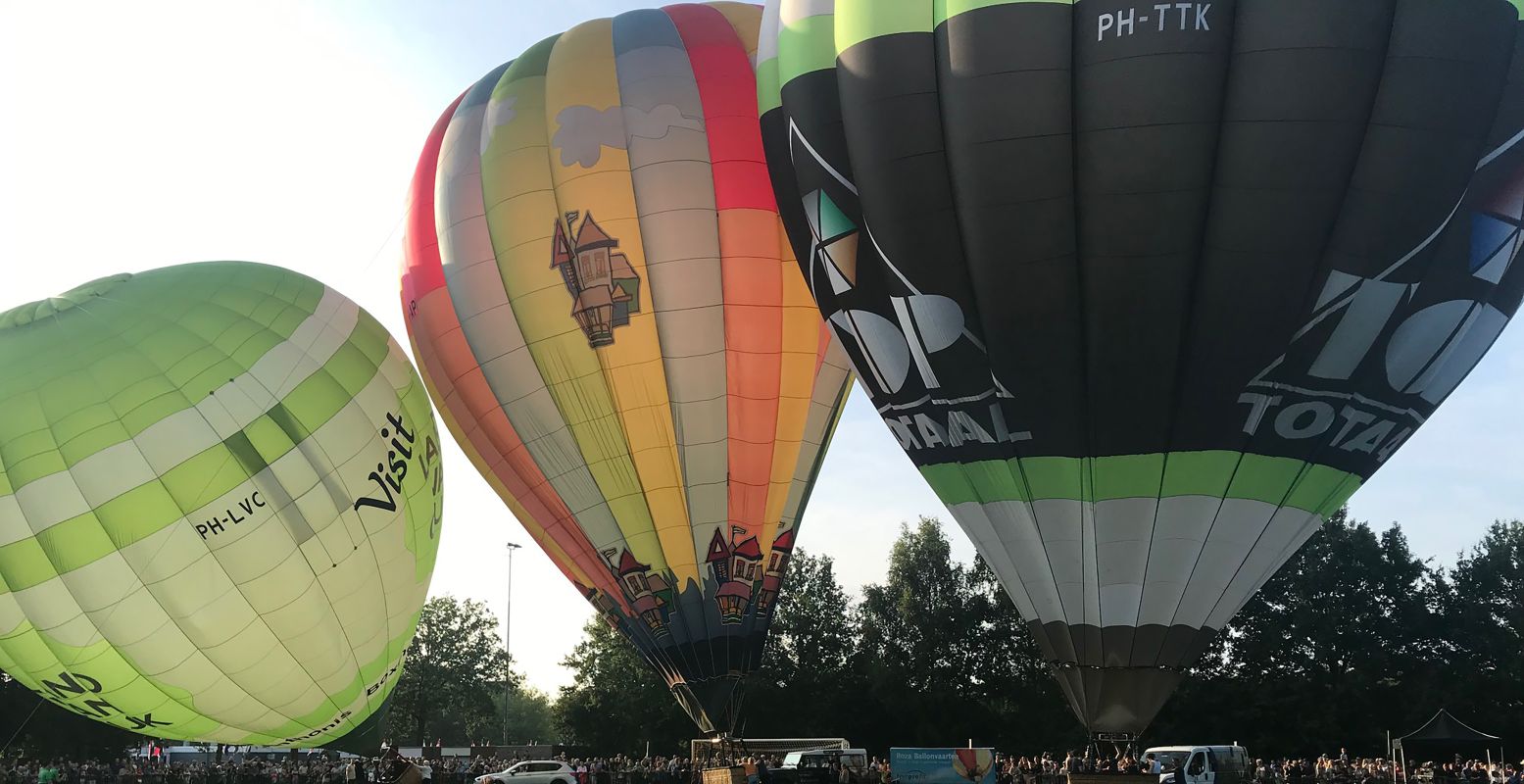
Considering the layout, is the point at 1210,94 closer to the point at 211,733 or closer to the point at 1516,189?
the point at 1516,189

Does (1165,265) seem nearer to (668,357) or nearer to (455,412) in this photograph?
(668,357)

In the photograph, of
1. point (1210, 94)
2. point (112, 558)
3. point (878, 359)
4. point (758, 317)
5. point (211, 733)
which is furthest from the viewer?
point (758, 317)

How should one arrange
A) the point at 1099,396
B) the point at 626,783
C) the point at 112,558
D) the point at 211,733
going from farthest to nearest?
the point at 626,783 < the point at 211,733 < the point at 112,558 < the point at 1099,396

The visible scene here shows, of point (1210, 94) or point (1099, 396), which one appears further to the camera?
point (1099, 396)

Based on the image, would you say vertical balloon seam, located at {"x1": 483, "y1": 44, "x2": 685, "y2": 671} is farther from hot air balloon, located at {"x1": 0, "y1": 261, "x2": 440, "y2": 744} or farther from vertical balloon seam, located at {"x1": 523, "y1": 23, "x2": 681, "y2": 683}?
hot air balloon, located at {"x1": 0, "y1": 261, "x2": 440, "y2": 744}

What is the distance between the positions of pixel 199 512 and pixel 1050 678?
25.1 meters

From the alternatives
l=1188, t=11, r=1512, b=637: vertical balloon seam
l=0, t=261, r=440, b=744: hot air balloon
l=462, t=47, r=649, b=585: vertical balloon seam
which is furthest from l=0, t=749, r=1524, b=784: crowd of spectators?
l=1188, t=11, r=1512, b=637: vertical balloon seam

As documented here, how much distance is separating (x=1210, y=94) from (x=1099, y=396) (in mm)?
2606

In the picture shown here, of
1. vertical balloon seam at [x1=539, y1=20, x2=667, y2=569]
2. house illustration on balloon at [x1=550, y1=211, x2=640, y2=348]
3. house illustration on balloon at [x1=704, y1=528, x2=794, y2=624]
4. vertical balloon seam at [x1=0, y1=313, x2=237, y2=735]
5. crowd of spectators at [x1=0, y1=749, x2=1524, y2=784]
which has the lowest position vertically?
crowd of spectators at [x1=0, y1=749, x2=1524, y2=784]

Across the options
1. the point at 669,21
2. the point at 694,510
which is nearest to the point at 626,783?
the point at 694,510

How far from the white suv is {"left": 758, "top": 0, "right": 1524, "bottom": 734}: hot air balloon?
1102cm

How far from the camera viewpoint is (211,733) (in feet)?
47.4

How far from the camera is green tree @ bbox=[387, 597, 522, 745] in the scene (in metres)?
45.8

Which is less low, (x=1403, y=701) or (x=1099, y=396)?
(x=1099, y=396)
